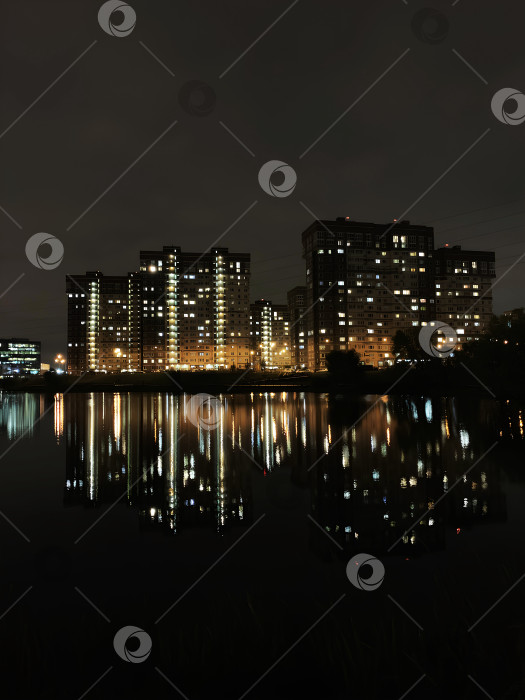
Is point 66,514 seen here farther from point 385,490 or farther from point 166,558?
point 385,490

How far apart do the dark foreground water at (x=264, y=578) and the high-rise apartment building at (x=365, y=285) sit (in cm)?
15191

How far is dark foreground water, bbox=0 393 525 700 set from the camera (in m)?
5.38

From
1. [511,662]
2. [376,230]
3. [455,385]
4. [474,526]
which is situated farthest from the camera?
[376,230]

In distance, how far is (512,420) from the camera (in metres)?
31.9

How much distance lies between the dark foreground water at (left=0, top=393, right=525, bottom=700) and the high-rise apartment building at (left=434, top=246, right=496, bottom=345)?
184 metres

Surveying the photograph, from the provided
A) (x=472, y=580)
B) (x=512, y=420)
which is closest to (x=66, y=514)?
(x=472, y=580)

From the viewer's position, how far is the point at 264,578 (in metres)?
7.95

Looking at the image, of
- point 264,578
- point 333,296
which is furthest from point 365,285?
point 264,578

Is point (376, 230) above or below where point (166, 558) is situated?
above

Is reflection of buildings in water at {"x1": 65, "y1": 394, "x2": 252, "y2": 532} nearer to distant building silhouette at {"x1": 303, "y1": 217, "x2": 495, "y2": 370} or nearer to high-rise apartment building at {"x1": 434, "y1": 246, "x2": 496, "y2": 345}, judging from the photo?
distant building silhouette at {"x1": 303, "y1": 217, "x2": 495, "y2": 370}

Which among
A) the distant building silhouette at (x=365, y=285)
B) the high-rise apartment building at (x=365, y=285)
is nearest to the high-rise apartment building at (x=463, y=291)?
the distant building silhouette at (x=365, y=285)

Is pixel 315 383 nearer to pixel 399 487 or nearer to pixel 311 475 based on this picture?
pixel 311 475

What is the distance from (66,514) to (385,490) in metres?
8.54

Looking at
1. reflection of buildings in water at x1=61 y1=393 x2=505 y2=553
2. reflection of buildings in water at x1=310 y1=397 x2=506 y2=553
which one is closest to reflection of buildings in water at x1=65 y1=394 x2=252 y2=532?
reflection of buildings in water at x1=61 y1=393 x2=505 y2=553
